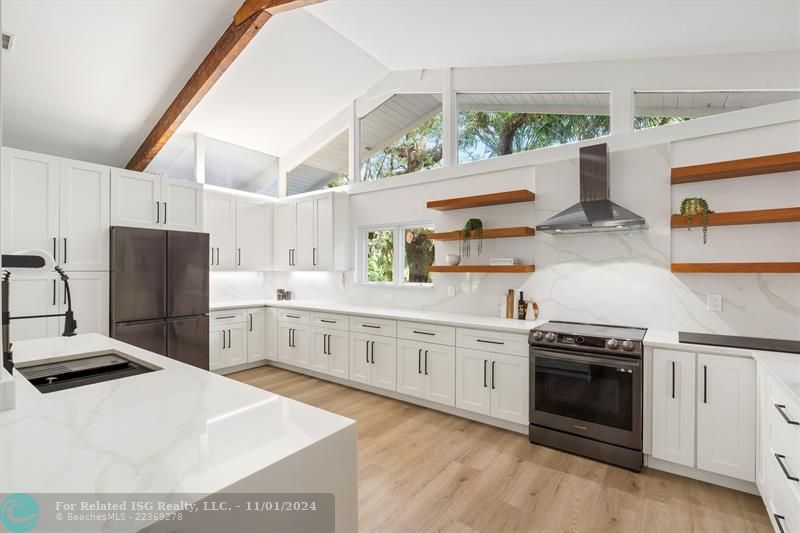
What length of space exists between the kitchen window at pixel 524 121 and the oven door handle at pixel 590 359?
81.2 inches

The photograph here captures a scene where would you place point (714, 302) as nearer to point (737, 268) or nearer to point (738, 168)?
point (737, 268)

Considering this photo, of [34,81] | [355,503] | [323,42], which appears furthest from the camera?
[323,42]

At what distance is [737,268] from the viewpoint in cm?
267

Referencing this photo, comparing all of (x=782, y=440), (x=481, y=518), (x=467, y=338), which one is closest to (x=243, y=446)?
(x=481, y=518)

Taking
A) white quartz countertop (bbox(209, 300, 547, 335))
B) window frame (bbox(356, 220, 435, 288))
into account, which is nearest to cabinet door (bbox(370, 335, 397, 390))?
white quartz countertop (bbox(209, 300, 547, 335))

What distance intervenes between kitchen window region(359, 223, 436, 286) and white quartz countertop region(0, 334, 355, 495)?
3.29 m

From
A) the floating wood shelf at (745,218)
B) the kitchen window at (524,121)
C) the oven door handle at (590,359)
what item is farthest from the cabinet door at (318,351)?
the floating wood shelf at (745,218)

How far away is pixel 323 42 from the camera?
4.13m

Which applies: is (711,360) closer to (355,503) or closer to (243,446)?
(355,503)

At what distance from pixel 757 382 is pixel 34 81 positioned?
6112 millimetres

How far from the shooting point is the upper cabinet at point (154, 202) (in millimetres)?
4031

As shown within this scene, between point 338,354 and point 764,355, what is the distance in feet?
12.1

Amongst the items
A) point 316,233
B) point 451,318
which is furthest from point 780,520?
point 316,233

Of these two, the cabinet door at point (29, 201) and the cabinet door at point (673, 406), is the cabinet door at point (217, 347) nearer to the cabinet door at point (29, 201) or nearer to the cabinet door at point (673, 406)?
the cabinet door at point (29, 201)
